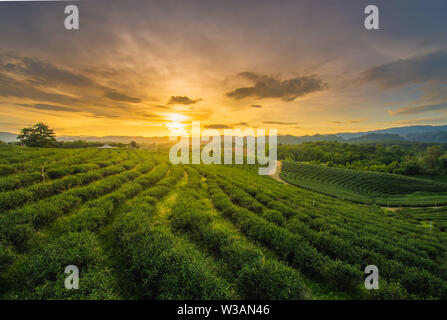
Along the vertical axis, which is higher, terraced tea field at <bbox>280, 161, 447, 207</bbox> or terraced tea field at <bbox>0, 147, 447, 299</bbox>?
terraced tea field at <bbox>0, 147, 447, 299</bbox>

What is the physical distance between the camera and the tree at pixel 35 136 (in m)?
56.5

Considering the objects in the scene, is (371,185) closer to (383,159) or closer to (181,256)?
(383,159)

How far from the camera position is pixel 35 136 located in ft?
187

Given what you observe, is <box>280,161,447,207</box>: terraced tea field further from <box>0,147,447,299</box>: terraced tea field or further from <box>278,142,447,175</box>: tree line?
<box>0,147,447,299</box>: terraced tea field

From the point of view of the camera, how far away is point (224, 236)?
34.0 ft

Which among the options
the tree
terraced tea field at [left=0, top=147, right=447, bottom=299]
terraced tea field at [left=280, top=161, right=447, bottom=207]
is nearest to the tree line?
terraced tea field at [left=280, top=161, right=447, bottom=207]

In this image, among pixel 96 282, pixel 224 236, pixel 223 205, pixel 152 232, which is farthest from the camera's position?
pixel 223 205

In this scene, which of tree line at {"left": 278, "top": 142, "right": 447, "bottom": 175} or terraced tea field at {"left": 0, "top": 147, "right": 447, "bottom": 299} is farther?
tree line at {"left": 278, "top": 142, "right": 447, "bottom": 175}

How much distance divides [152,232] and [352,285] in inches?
412

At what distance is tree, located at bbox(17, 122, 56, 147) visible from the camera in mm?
56500

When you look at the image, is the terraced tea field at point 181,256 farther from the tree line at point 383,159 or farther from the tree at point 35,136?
the tree line at point 383,159
